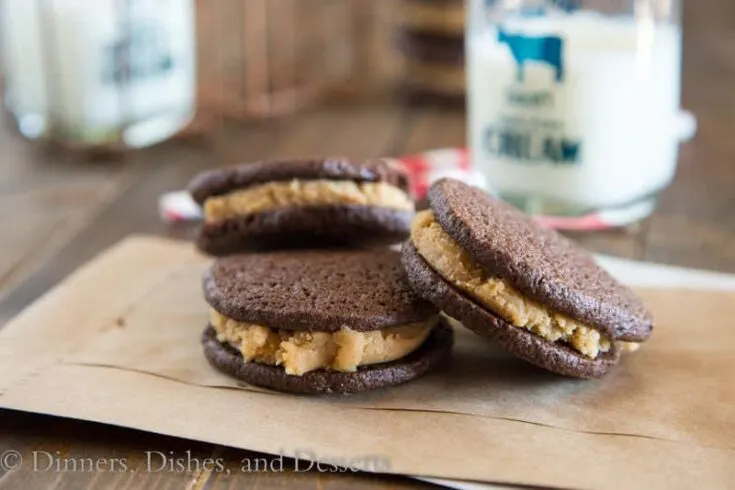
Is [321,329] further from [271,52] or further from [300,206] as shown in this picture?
[271,52]

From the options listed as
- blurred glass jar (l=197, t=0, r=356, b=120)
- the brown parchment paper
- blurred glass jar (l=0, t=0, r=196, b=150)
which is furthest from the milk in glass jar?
blurred glass jar (l=197, t=0, r=356, b=120)

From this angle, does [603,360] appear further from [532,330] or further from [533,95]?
[533,95]

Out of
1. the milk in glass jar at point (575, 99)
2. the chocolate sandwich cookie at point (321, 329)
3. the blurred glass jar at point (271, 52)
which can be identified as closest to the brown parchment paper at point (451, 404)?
the chocolate sandwich cookie at point (321, 329)

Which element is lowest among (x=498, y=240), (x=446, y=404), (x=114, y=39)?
(x=446, y=404)

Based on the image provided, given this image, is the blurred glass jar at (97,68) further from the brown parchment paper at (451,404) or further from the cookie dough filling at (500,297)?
the cookie dough filling at (500,297)

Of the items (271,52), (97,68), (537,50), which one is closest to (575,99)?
(537,50)

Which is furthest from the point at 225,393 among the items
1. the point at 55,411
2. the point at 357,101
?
the point at 357,101

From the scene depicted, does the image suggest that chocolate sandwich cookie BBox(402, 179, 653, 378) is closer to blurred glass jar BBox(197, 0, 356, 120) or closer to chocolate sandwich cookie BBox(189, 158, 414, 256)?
chocolate sandwich cookie BBox(189, 158, 414, 256)
